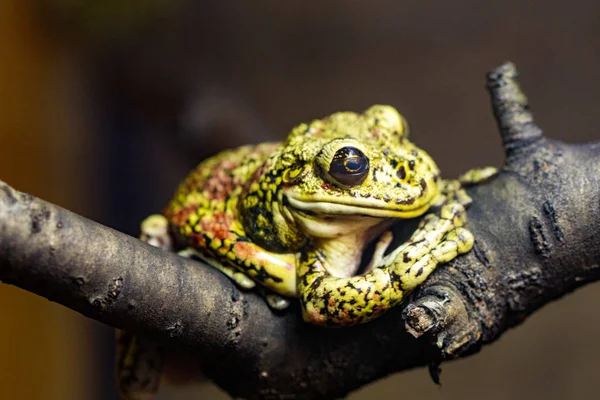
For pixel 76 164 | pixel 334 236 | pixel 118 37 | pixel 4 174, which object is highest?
pixel 118 37

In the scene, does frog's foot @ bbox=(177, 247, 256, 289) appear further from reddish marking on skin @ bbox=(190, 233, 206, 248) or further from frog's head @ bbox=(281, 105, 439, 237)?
frog's head @ bbox=(281, 105, 439, 237)

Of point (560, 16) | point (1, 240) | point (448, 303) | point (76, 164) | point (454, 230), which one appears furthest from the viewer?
point (76, 164)

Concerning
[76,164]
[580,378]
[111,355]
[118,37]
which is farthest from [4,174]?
[580,378]

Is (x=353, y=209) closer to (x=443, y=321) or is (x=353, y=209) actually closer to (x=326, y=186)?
(x=326, y=186)

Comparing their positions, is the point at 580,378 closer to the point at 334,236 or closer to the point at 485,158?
the point at 485,158

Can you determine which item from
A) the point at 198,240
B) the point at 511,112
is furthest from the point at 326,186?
the point at 511,112

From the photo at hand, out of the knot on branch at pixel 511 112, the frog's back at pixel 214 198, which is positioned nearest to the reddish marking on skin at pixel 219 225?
the frog's back at pixel 214 198
